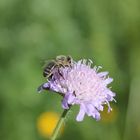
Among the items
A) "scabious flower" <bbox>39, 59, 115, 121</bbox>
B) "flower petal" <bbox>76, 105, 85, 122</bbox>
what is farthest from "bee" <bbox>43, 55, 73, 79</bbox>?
"flower petal" <bbox>76, 105, 85, 122</bbox>

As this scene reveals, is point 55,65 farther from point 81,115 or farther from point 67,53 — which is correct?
point 67,53

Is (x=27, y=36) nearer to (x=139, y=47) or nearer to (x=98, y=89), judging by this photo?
(x=139, y=47)

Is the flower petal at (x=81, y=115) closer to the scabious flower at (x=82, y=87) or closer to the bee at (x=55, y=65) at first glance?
the scabious flower at (x=82, y=87)

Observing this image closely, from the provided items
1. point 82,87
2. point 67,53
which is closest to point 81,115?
point 82,87

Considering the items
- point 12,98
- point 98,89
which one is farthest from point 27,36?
point 98,89

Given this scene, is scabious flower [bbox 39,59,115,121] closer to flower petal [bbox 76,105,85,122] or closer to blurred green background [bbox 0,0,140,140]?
flower petal [bbox 76,105,85,122]

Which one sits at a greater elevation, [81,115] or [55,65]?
[55,65]

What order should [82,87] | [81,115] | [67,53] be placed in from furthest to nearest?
[67,53] → [82,87] → [81,115]
